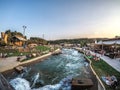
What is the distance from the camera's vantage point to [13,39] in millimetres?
41125

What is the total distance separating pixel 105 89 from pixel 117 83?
3.96ft

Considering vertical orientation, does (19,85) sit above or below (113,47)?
below

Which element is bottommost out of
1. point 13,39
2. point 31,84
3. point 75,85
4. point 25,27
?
point 31,84

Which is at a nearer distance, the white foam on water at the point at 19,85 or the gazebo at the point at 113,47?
the white foam on water at the point at 19,85

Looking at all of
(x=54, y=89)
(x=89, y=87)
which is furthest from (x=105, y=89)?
(x=54, y=89)

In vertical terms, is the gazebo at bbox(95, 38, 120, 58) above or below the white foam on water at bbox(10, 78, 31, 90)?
above

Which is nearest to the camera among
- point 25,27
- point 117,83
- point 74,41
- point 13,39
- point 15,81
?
point 117,83

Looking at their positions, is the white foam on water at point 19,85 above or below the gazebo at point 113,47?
below

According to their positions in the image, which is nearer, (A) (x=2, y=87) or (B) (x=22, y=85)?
(A) (x=2, y=87)

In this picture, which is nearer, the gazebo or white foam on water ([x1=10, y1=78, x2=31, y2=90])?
white foam on water ([x1=10, y1=78, x2=31, y2=90])

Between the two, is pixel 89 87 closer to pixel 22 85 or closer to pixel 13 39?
pixel 22 85

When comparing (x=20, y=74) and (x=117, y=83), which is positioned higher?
(x=117, y=83)

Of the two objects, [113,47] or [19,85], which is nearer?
[19,85]

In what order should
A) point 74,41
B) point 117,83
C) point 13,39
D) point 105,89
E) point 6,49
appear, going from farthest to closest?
1. point 74,41
2. point 13,39
3. point 6,49
4. point 117,83
5. point 105,89
